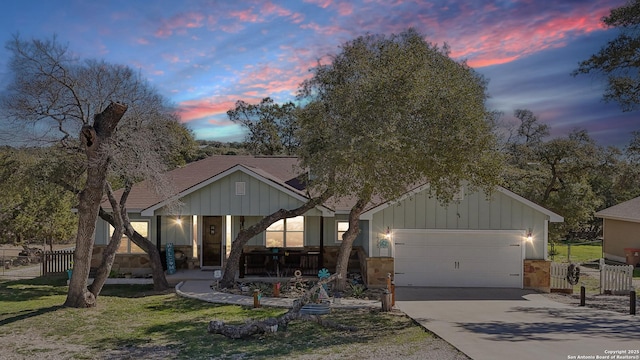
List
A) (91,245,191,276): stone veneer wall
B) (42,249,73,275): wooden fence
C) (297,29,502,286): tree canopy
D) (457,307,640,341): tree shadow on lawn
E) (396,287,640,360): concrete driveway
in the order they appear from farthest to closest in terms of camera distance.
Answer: (42,249,73,275): wooden fence
(91,245,191,276): stone veneer wall
(297,29,502,286): tree canopy
(457,307,640,341): tree shadow on lawn
(396,287,640,360): concrete driveway

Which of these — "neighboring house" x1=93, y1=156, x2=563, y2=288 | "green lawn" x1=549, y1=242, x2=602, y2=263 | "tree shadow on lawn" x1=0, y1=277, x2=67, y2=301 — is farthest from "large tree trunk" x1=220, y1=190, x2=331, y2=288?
"green lawn" x1=549, y1=242, x2=602, y2=263

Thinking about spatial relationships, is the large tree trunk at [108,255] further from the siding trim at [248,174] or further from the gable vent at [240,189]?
the gable vent at [240,189]

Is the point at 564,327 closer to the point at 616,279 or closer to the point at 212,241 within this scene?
the point at 616,279

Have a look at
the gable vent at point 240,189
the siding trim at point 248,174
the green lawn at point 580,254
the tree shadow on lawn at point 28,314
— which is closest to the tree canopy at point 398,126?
the siding trim at point 248,174

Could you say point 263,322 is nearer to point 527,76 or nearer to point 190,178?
point 190,178

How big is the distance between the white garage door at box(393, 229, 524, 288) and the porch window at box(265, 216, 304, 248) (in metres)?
4.38

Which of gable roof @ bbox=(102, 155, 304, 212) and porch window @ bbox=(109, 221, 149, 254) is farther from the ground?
gable roof @ bbox=(102, 155, 304, 212)

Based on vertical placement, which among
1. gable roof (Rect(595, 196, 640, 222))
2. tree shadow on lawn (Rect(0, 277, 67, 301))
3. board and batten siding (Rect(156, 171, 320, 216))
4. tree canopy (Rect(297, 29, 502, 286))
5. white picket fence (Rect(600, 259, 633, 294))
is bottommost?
tree shadow on lawn (Rect(0, 277, 67, 301))

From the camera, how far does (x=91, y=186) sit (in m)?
12.9

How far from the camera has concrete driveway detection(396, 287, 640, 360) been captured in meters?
8.79

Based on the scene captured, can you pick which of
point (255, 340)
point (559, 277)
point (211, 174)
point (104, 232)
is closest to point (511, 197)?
point (559, 277)

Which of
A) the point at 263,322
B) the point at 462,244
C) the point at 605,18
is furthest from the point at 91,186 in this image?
the point at 605,18

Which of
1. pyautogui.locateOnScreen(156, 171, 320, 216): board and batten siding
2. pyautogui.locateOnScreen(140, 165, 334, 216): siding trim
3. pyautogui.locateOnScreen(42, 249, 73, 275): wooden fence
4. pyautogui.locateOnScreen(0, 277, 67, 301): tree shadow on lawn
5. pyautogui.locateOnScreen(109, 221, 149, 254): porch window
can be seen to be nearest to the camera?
pyautogui.locateOnScreen(0, 277, 67, 301): tree shadow on lawn

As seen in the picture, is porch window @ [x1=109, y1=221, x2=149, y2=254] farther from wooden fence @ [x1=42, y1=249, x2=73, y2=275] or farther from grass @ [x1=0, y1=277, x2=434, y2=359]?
grass @ [x1=0, y1=277, x2=434, y2=359]
